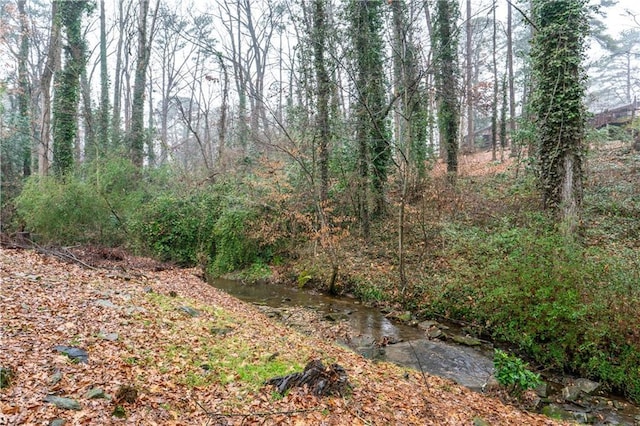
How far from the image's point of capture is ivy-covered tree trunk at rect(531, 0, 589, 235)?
9703 millimetres

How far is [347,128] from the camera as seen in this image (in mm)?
14156

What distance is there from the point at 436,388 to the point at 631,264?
4391 mm

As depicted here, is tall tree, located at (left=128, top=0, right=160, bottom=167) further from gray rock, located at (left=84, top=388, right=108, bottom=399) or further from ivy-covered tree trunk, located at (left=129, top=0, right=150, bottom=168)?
gray rock, located at (left=84, top=388, right=108, bottom=399)

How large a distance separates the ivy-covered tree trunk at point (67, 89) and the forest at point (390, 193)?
0.05 meters

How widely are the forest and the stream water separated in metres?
0.52

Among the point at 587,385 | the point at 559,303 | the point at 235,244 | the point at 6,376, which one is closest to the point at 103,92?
the point at 235,244

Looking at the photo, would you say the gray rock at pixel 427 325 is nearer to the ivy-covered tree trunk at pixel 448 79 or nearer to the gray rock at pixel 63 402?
the gray rock at pixel 63 402

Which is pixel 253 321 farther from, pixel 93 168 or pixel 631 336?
pixel 93 168

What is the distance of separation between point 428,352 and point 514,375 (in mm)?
1953

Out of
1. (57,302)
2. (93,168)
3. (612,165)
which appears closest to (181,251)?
(93,168)

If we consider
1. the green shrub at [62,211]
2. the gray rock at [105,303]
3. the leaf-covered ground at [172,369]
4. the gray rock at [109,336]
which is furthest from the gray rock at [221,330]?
the green shrub at [62,211]

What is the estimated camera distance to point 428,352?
7.29 m

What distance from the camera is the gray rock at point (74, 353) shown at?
4108 mm

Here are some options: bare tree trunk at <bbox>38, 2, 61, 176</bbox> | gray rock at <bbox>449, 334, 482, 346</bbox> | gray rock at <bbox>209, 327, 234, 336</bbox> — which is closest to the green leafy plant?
gray rock at <bbox>449, 334, 482, 346</bbox>
